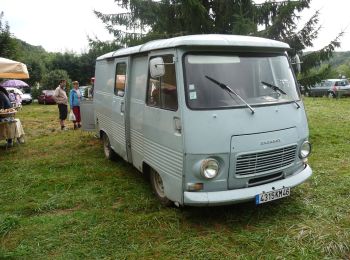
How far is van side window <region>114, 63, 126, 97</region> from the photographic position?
6.47 m

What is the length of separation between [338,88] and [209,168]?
85.8ft

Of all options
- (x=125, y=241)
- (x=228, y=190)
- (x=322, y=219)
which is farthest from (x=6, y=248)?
(x=322, y=219)

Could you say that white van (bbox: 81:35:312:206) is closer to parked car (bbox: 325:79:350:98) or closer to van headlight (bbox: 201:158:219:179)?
van headlight (bbox: 201:158:219:179)

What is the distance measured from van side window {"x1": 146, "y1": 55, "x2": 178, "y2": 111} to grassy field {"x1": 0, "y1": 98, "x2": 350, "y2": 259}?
153cm

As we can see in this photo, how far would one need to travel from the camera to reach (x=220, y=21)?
1036 cm

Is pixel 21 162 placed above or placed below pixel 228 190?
below

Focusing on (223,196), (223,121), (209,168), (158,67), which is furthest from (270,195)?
(158,67)

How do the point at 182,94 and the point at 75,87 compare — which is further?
the point at 75,87

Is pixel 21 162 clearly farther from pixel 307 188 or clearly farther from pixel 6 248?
pixel 307 188

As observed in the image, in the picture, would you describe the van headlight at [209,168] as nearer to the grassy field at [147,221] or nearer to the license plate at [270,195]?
the license plate at [270,195]

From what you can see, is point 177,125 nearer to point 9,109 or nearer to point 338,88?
point 9,109

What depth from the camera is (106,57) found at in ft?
25.1

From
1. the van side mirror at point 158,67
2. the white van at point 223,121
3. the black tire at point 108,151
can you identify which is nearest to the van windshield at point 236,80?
the white van at point 223,121

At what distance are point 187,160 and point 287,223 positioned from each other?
1.57m
